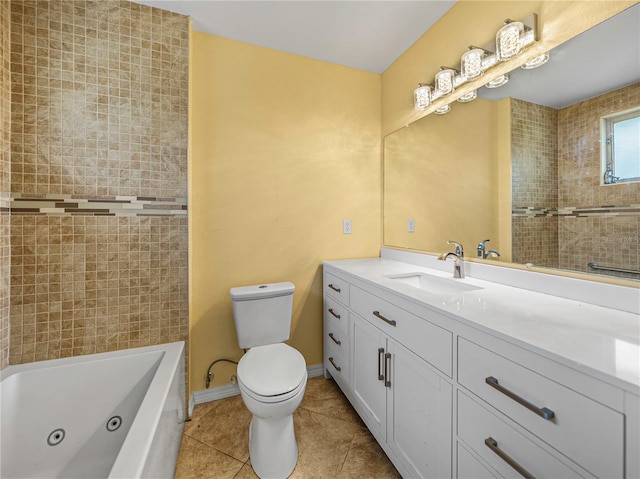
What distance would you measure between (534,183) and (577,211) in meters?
0.21

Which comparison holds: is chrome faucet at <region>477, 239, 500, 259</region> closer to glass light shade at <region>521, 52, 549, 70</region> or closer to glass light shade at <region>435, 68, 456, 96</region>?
glass light shade at <region>521, 52, 549, 70</region>

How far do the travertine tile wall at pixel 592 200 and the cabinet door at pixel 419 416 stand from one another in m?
0.75

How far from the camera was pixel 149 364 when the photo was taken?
1.47 metres

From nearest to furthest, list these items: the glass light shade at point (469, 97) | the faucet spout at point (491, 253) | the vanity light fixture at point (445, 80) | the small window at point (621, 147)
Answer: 1. the small window at point (621, 147)
2. the faucet spout at point (491, 253)
3. the glass light shade at point (469, 97)
4. the vanity light fixture at point (445, 80)

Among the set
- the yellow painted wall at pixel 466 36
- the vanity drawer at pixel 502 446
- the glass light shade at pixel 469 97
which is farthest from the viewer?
the glass light shade at pixel 469 97

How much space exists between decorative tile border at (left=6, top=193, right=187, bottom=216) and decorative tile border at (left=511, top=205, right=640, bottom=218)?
1.84 metres

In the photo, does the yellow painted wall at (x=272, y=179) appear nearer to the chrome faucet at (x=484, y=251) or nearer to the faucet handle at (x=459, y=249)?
the faucet handle at (x=459, y=249)

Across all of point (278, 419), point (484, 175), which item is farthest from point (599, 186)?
point (278, 419)

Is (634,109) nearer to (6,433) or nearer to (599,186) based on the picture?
(599,186)

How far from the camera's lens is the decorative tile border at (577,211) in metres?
0.95

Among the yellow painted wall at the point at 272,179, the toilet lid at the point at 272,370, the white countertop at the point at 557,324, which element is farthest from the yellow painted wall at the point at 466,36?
the toilet lid at the point at 272,370

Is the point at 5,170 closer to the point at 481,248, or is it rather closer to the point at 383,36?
the point at 383,36

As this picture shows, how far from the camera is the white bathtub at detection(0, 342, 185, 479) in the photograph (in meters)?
1.17

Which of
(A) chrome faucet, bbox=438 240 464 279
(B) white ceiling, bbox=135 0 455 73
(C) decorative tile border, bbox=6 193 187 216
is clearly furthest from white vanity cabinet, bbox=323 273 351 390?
(B) white ceiling, bbox=135 0 455 73
